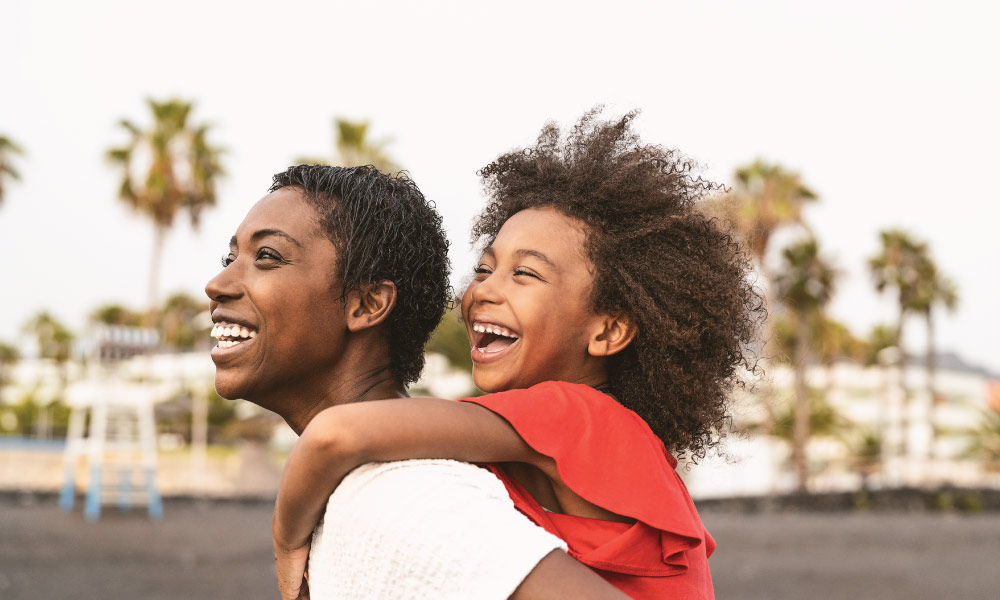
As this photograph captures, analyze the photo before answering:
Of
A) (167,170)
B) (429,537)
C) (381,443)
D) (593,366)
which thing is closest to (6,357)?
(167,170)

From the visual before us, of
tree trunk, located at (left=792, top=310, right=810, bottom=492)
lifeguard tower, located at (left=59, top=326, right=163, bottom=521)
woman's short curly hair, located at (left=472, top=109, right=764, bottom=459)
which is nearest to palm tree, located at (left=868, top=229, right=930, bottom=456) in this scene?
tree trunk, located at (left=792, top=310, right=810, bottom=492)

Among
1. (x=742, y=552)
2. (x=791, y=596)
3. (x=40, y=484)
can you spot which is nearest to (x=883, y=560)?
(x=742, y=552)

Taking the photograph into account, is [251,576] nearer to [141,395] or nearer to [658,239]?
[141,395]

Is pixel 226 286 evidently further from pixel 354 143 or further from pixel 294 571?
pixel 354 143

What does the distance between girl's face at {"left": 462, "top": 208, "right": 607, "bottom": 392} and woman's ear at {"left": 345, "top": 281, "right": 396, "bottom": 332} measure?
19cm

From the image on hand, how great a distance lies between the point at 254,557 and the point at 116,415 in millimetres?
6946

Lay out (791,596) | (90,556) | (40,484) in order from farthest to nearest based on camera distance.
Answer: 1. (40,484)
2. (90,556)
3. (791,596)

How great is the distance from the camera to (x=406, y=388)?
223 centimetres

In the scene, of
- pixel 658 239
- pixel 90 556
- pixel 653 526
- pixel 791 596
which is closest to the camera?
pixel 653 526

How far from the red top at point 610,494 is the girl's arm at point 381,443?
0.13 ft

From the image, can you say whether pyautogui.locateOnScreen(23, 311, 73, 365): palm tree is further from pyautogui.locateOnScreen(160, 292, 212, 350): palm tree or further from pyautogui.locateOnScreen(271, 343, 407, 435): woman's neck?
pyautogui.locateOnScreen(271, 343, 407, 435): woman's neck

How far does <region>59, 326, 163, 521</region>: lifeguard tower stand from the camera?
1922cm

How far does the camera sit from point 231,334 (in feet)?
6.39

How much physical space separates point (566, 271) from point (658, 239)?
26 centimetres
